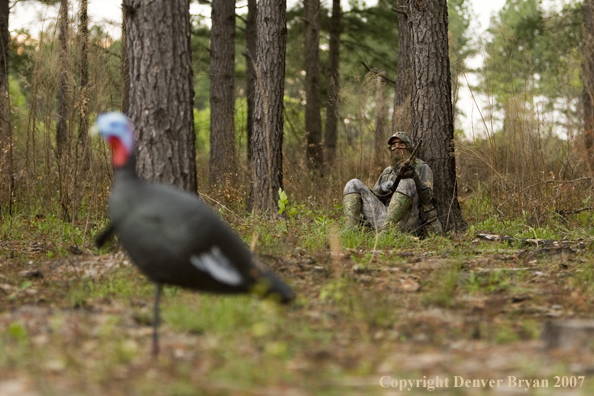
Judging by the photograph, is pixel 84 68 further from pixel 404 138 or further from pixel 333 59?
pixel 333 59

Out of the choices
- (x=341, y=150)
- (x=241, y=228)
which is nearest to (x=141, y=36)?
(x=241, y=228)

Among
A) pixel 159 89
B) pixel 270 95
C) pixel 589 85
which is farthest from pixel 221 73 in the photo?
pixel 159 89

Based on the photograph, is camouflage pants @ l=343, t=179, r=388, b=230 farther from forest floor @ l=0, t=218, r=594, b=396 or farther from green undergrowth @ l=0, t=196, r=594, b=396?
forest floor @ l=0, t=218, r=594, b=396

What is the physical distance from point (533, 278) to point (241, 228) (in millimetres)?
3025

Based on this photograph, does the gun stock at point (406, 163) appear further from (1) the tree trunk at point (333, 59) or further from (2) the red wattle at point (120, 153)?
(1) the tree trunk at point (333, 59)

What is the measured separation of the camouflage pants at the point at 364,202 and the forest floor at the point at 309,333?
2.13 m

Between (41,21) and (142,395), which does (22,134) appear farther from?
(142,395)

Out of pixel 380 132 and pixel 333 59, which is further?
pixel 333 59

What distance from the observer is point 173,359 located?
2.97 metres

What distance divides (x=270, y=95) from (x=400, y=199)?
8.69 ft

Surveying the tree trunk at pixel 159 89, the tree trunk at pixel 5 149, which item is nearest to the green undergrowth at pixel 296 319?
the tree trunk at pixel 159 89

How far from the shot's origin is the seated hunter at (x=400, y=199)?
7.28m

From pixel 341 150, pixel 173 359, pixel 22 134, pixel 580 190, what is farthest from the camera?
pixel 341 150

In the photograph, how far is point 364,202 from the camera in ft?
24.6
